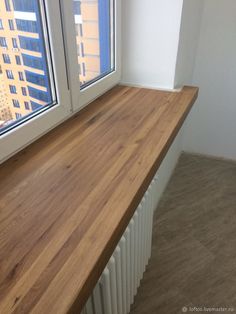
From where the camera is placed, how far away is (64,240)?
647 millimetres

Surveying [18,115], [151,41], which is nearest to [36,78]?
[18,115]

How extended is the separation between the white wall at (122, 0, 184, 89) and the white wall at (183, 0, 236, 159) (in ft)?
2.57

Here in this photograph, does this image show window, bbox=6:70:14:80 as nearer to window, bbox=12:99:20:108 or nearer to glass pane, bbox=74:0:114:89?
window, bbox=12:99:20:108

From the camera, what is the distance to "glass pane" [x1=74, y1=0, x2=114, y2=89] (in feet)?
3.87

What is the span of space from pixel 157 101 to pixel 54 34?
608mm

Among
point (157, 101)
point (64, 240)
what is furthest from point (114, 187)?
point (157, 101)

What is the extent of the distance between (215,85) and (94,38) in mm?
1250

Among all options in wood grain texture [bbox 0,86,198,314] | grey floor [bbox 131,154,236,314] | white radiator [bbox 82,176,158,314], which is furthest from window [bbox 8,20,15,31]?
grey floor [bbox 131,154,236,314]

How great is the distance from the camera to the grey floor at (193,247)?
55.9 inches

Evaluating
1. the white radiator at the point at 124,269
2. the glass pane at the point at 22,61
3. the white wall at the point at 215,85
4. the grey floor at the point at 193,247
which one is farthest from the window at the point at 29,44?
the white wall at the point at 215,85

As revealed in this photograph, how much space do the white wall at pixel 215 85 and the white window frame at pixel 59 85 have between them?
128 cm

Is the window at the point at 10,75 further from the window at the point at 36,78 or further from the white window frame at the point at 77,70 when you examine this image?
the white window frame at the point at 77,70

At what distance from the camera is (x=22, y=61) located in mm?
937

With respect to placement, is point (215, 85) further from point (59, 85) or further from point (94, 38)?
point (59, 85)
